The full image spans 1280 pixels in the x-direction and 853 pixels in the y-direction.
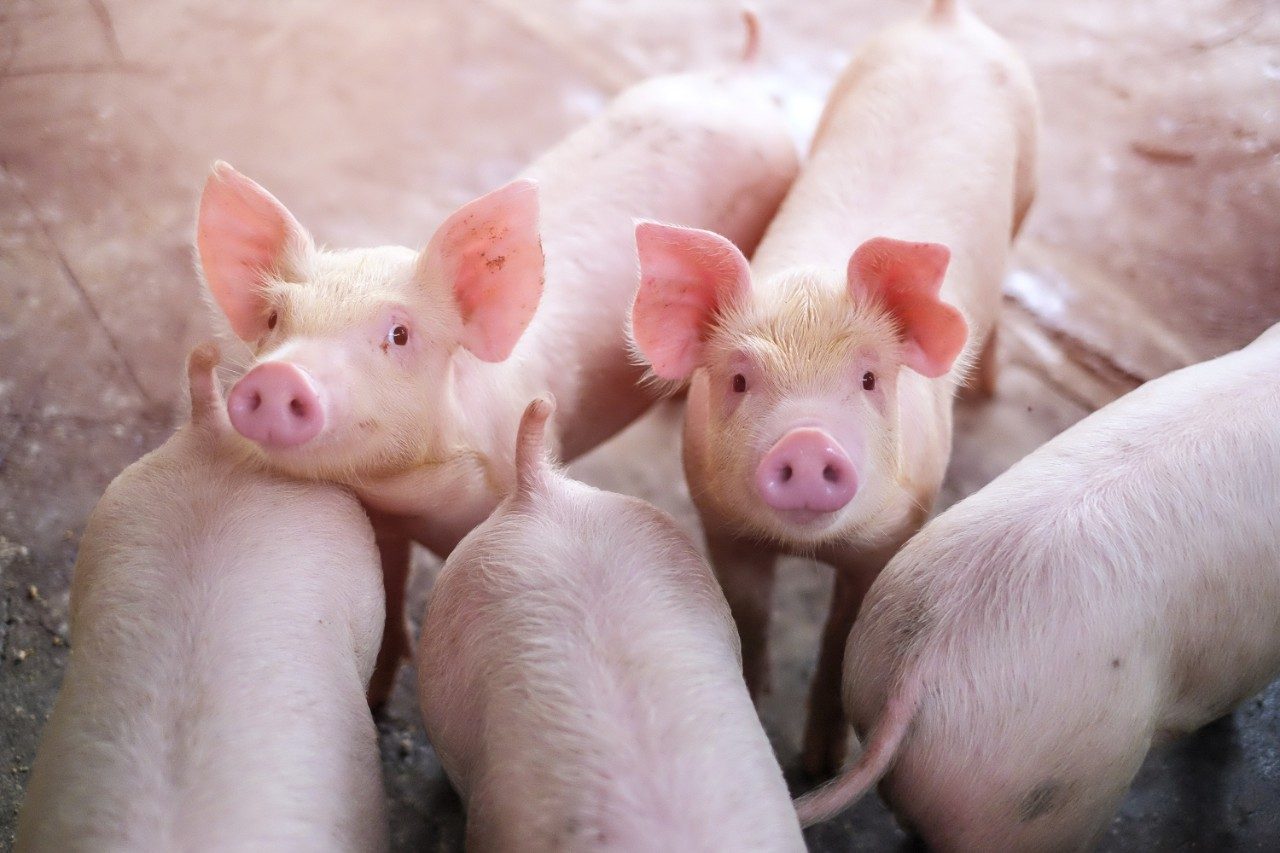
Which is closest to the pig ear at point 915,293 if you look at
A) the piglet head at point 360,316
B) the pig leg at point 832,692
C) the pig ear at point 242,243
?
the pig leg at point 832,692

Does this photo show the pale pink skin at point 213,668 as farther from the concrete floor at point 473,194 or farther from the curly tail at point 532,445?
the concrete floor at point 473,194

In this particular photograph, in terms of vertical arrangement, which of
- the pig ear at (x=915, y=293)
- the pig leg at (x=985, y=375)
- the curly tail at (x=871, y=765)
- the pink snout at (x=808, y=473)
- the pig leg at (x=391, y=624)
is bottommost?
the pig leg at (x=391, y=624)

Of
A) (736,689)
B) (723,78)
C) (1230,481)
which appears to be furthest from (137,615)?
(723,78)

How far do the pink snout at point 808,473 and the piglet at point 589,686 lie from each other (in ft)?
0.74

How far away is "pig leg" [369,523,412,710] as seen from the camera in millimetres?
2445

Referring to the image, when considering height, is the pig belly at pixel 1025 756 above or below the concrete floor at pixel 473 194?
above

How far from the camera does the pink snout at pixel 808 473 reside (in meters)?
1.72

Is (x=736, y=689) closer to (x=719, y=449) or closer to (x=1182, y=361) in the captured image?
(x=719, y=449)

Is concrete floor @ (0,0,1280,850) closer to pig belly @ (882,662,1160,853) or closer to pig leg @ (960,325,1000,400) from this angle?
pig leg @ (960,325,1000,400)

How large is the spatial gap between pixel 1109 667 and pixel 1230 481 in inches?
16.5

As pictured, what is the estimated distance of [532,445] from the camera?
185 centimetres

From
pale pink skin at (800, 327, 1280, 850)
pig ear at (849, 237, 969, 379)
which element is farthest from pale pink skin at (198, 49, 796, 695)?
pale pink skin at (800, 327, 1280, 850)

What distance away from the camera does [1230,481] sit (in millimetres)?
1825

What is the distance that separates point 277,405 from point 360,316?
0.82ft
